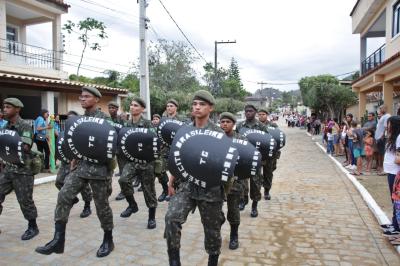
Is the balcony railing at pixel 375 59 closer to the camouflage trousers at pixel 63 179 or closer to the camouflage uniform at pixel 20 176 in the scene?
the camouflage trousers at pixel 63 179

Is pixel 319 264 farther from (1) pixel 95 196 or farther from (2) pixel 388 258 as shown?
(1) pixel 95 196

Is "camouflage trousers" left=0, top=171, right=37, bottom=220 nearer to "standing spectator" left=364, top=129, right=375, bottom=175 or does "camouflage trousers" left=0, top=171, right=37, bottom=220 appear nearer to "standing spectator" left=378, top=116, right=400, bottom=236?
"standing spectator" left=378, top=116, right=400, bottom=236

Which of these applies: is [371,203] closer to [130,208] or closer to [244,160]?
[244,160]

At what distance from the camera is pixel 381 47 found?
59.2 feet

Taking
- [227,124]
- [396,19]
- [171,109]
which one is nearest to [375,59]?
[396,19]

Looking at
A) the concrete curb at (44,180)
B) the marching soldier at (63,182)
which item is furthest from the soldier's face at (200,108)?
the concrete curb at (44,180)

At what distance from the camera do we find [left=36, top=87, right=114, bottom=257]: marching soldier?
4219mm

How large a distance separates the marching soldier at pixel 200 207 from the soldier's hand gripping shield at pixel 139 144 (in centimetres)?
205

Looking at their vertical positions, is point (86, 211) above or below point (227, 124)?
below

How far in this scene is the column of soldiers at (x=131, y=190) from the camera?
11.9 feet

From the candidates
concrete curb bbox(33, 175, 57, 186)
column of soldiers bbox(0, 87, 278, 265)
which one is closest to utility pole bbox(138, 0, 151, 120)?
concrete curb bbox(33, 175, 57, 186)

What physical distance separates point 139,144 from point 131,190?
2.79 ft

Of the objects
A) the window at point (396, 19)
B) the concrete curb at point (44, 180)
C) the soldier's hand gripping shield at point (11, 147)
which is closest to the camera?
the soldier's hand gripping shield at point (11, 147)

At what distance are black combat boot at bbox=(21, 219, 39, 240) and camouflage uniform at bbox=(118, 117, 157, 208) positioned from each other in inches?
52.9
